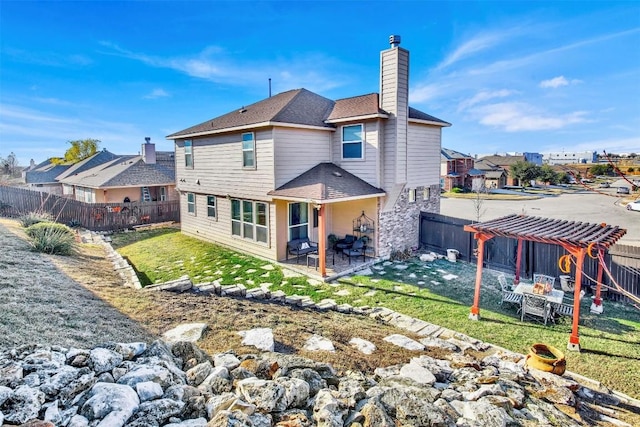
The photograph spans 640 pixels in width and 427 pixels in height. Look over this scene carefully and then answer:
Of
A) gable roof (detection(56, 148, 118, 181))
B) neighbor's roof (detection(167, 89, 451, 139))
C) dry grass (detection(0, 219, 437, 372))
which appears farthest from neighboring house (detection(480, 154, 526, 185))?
dry grass (detection(0, 219, 437, 372))

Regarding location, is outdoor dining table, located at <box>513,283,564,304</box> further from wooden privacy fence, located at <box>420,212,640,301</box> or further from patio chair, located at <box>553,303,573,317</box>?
wooden privacy fence, located at <box>420,212,640,301</box>

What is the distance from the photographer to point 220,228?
15.5 meters

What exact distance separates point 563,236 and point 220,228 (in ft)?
41.5

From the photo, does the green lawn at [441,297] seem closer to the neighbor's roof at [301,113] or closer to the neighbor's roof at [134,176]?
the neighbor's roof at [301,113]

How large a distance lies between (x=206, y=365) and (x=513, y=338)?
20.8 ft

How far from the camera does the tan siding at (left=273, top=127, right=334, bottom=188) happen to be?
12.4m

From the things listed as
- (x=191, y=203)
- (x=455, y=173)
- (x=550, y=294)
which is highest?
(x=455, y=173)

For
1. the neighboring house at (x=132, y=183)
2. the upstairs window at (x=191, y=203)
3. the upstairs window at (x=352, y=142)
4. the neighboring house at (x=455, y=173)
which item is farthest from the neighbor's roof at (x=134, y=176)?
the neighboring house at (x=455, y=173)

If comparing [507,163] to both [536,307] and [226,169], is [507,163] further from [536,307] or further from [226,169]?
[536,307]

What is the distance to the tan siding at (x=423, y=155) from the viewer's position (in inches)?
548

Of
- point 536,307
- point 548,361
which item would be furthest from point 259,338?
point 536,307

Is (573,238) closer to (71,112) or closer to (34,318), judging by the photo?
(34,318)

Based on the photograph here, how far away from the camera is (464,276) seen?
36.9 ft

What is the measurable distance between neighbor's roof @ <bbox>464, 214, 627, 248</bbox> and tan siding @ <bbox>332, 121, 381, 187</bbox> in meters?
4.84
